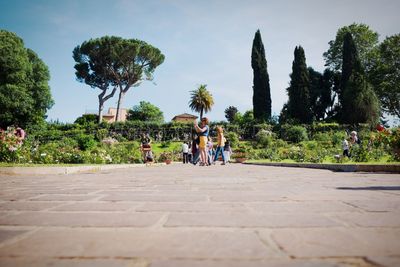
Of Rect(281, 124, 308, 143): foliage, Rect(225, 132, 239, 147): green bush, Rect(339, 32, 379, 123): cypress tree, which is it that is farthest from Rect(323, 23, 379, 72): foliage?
Rect(225, 132, 239, 147): green bush

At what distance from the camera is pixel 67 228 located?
75.0 inches

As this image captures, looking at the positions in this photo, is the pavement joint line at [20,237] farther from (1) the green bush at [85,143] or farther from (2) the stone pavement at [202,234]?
(1) the green bush at [85,143]

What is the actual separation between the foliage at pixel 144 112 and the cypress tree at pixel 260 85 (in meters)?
32.2

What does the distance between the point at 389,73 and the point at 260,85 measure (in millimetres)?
20002

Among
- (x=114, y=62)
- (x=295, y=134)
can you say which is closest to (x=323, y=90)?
(x=295, y=134)

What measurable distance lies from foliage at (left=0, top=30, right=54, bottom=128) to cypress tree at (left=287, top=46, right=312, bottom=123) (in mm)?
35616

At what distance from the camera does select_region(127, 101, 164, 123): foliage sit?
7288cm

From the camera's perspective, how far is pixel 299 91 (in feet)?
141

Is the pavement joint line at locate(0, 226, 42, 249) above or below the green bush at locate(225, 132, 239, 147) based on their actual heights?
below

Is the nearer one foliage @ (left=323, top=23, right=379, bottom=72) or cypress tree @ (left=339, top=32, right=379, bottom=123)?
cypress tree @ (left=339, top=32, right=379, bottom=123)

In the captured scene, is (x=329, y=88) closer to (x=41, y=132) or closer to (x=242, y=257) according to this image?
(x=41, y=132)

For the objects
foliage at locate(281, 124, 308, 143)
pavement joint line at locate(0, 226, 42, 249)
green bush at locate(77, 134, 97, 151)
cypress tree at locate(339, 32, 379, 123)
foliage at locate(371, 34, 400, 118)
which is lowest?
pavement joint line at locate(0, 226, 42, 249)

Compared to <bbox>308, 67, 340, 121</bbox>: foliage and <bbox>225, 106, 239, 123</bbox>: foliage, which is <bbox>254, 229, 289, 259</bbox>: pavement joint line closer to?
<bbox>308, 67, 340, 121</bbox>: foliage

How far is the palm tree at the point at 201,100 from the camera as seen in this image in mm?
64062
